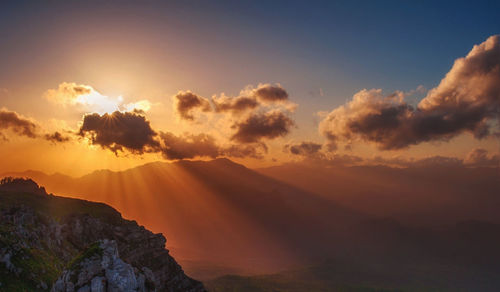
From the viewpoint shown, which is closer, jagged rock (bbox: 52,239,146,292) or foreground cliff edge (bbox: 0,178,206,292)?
jagged rock (bbox: 52,239,146,292)

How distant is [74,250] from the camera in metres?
131

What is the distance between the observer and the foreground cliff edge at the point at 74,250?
57.5m

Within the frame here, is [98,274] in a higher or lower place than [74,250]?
higher

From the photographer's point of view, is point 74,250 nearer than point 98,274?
No

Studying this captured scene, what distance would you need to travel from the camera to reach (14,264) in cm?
7050

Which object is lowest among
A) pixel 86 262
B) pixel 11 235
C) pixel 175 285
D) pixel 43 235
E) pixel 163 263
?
pixel 175 285

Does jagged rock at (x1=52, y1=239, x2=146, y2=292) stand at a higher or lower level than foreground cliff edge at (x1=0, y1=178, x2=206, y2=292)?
higher

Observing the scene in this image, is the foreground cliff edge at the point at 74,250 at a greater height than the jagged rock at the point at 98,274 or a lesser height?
lesser

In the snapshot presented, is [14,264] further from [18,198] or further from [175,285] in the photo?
[175,285]

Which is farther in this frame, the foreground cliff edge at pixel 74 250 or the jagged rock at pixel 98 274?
the foreground cliff edge at pixel 74 250

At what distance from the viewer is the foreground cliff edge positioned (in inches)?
2265

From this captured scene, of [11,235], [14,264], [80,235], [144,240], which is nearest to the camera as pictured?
[14,264]

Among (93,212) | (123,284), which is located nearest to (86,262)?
(123,284)

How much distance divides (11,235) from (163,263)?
337 ft
